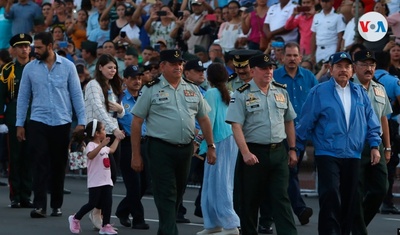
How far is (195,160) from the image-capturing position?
15.2 metres

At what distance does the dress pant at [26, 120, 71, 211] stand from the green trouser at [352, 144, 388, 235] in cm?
396

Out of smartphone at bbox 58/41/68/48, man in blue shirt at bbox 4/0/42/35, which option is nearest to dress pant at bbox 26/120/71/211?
smartphone at bbox 58/41/68/48

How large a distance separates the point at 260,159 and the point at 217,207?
5.96 feet

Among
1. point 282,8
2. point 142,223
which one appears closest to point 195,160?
point 142,223

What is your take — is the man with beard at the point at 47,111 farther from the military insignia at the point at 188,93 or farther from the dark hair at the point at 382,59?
the dark hair at the point at 382,59

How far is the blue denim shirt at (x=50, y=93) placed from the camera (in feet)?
46.3

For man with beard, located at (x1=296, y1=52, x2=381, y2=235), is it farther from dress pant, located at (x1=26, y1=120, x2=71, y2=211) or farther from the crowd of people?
dress pant, located at (x1=26, y1=120, x2=71, y2=211)

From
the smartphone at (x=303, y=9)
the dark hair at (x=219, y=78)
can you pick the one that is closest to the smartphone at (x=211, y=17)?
the smartphone at (x=303, y=9)

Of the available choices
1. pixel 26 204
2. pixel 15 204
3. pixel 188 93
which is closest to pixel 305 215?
pixel 188 93

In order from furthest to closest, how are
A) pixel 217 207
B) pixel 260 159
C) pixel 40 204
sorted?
pixel 40 204 → pixel 217 207 → pixel 260 159

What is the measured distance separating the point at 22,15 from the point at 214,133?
15.1 m

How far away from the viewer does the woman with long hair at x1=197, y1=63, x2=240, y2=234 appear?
42.4 ft

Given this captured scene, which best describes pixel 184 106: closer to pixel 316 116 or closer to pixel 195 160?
pixel 316 116

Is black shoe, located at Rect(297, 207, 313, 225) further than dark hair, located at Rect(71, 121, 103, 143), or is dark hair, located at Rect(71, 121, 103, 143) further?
black shoe, located at Rect(297, 207, 313, 225)
